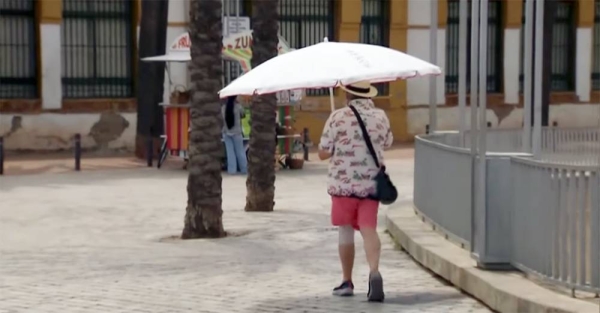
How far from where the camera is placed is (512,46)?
31.9 meters

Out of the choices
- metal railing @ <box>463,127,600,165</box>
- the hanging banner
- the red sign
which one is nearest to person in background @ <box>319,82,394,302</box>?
metal railing @ <box>463,127,600,165</box>

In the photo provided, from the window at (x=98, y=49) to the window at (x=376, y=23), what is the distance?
5.87 m

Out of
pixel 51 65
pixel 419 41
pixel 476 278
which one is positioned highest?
pixel 419 41

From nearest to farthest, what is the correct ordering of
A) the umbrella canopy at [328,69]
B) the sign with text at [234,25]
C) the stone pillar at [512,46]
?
the umbrella canopy at [328,69] → the sign with text at [234,25] → the stone pillar at [512,46]

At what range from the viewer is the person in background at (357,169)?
9.38 metres

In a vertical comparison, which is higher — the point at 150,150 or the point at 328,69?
the point at 328,69

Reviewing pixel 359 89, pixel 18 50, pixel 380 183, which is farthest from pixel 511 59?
pixel 380 183

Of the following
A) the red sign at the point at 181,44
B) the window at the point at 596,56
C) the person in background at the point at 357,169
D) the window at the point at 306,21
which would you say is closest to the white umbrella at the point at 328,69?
the person in background at the point at 357,169

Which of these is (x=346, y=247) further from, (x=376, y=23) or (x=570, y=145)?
(x=376, y=23)

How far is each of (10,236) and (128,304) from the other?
5.07 metres

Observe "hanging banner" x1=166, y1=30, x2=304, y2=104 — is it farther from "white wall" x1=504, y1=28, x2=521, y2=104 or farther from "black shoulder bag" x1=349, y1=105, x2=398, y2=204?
"black shoulder bag" x1=349, y1=105, x2=398, y2=204

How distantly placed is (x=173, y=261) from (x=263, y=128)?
4.18 meters

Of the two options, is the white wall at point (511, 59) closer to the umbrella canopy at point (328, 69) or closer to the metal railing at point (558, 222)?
the umbrella canopy at point (328, 69)

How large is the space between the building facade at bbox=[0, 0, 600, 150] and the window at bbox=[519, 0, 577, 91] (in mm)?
26
